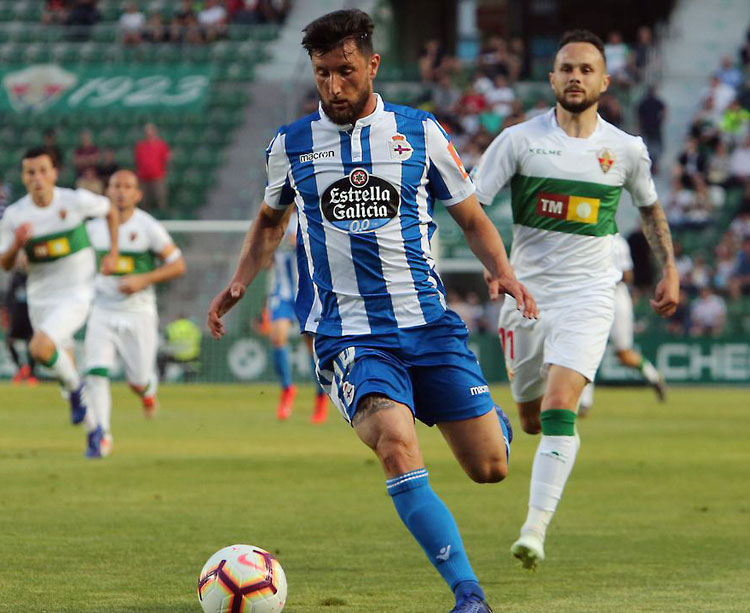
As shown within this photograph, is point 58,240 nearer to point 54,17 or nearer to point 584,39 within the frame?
point 584,39

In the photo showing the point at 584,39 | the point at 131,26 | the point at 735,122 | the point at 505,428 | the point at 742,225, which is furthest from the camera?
the point at 131,26

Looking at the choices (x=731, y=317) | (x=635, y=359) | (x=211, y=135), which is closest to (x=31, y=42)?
(x=211, y=135)

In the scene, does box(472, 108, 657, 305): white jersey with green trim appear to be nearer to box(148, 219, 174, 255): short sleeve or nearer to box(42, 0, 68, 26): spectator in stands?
box(148, 219, 174, 255): short sleeve

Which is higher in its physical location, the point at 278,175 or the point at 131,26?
the point at 278,175

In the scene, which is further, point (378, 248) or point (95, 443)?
point (95, 443)

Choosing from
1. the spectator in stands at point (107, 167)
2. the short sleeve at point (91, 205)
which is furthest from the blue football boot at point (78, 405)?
the spectator in stands at point (107, 167)

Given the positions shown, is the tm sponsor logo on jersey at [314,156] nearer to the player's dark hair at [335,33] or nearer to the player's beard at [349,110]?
the player's beard at [349,110]

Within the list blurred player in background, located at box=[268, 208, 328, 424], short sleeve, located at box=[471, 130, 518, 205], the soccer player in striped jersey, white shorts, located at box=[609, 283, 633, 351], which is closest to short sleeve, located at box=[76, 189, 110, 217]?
blurred player in background, located at box=[268, 208, 328, 424]

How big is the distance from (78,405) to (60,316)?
0.78 meters

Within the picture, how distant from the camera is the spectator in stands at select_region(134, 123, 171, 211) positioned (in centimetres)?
2722

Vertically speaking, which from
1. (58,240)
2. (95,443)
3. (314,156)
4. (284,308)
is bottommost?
(284,308)

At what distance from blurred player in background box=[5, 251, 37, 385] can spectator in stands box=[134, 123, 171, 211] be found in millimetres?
4269

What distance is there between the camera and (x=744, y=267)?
24.2 m

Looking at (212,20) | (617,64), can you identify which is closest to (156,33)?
(212,20)
